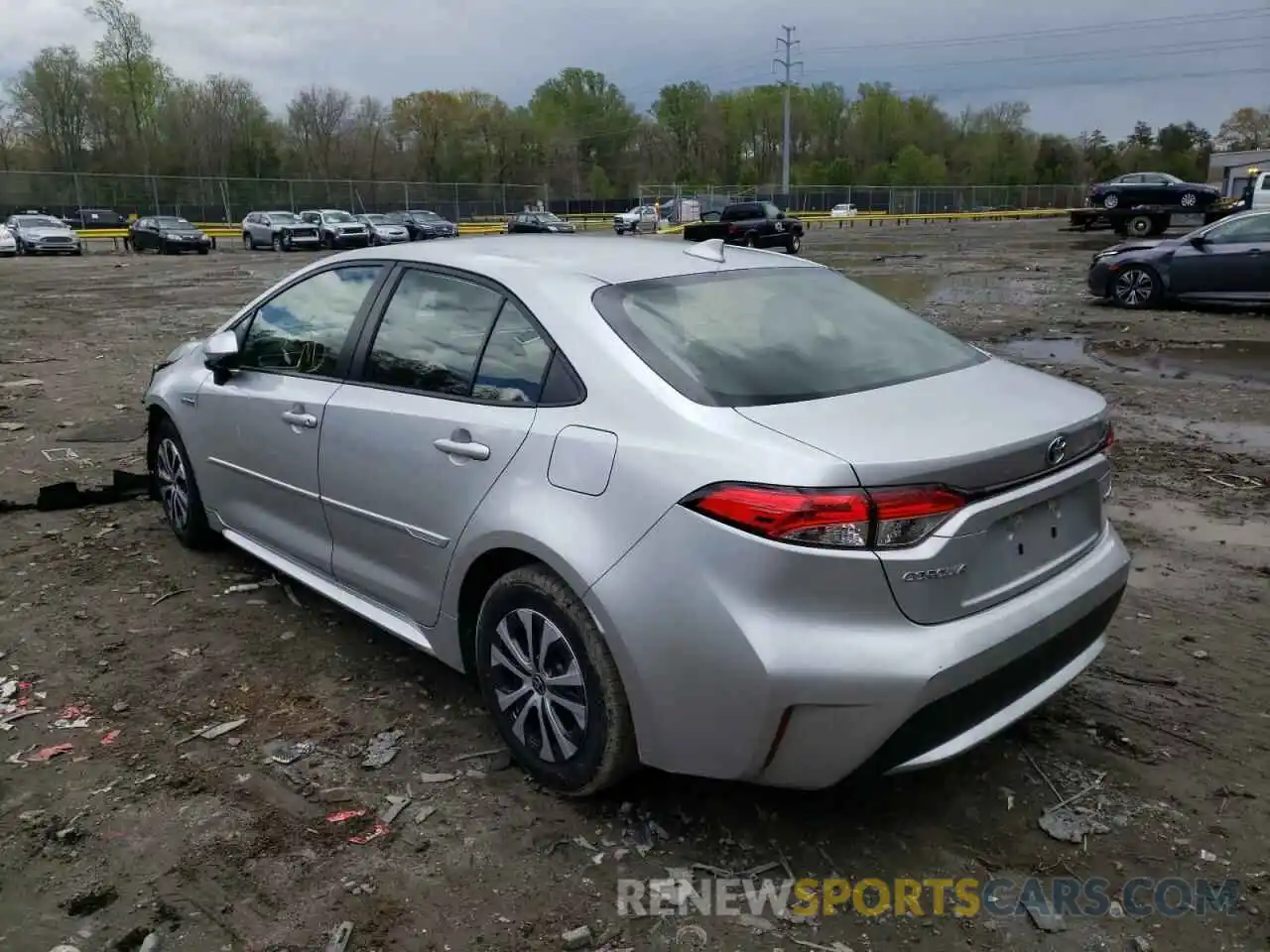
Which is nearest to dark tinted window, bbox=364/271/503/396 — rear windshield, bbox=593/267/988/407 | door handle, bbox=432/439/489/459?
door handle, bbox=432/439/489/459

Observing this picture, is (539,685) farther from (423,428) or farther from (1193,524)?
(1193,524)

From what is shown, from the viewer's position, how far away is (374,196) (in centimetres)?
6147

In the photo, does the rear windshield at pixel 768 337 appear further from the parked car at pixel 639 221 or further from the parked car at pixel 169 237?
the parked car at pixel 639 221

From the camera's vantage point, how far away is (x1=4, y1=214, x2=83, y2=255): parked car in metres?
37.8

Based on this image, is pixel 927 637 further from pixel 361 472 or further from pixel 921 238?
pixel 921 238

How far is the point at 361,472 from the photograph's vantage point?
3.63 metres

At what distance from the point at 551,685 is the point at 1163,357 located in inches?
406

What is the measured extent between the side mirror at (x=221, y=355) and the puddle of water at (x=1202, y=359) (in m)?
9.05

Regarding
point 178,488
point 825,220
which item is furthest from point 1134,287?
point 825,220

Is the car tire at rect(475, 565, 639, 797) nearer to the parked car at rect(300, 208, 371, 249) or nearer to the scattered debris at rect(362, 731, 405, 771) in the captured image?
the scattered debris at rect(362, 731, 405, 771)

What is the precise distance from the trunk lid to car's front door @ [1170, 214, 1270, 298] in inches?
505

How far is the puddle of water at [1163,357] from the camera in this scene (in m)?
10.0

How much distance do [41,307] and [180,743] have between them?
60.4 ft

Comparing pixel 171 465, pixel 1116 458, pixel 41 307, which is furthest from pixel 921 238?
pixel 171 465
